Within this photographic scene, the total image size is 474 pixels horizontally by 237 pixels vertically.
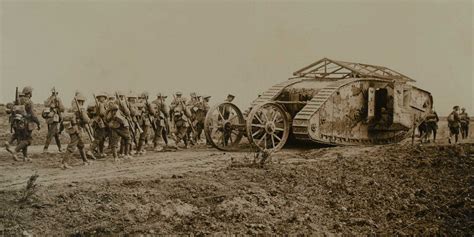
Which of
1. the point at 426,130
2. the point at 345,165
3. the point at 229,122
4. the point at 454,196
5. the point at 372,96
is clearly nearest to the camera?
the point at 454,196

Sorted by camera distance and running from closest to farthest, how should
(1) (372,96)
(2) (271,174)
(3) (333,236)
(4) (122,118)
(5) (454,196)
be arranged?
(3) (333,236), (5) (454,196), (2) (271,174), (4) (122,118), (1) (372,96)

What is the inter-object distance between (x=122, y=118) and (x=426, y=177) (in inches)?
243

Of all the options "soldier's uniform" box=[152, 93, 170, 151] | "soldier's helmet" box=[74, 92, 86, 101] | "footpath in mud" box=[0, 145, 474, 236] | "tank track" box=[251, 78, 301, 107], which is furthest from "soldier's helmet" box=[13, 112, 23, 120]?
"tank track" box=[251, 78, 301, 107]

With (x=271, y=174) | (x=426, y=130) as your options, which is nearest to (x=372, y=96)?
(x=426, y=130)

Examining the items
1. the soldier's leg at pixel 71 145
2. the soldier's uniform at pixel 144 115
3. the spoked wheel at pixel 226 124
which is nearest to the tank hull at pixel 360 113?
the spoked wheel at pixel 226 124

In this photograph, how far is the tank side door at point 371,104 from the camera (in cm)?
1428

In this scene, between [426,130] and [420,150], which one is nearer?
[420,150]

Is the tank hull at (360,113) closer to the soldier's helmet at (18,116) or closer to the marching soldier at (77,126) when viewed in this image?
the marching soldier at (77,126)

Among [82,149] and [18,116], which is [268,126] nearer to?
[82,149]

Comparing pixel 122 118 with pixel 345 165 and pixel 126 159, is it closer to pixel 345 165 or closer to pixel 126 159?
pixel 126 159

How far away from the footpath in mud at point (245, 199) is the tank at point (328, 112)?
99.3 inches

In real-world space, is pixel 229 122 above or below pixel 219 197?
above

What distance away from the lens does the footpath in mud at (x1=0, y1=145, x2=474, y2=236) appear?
7.14 metres

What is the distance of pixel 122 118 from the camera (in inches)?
448
